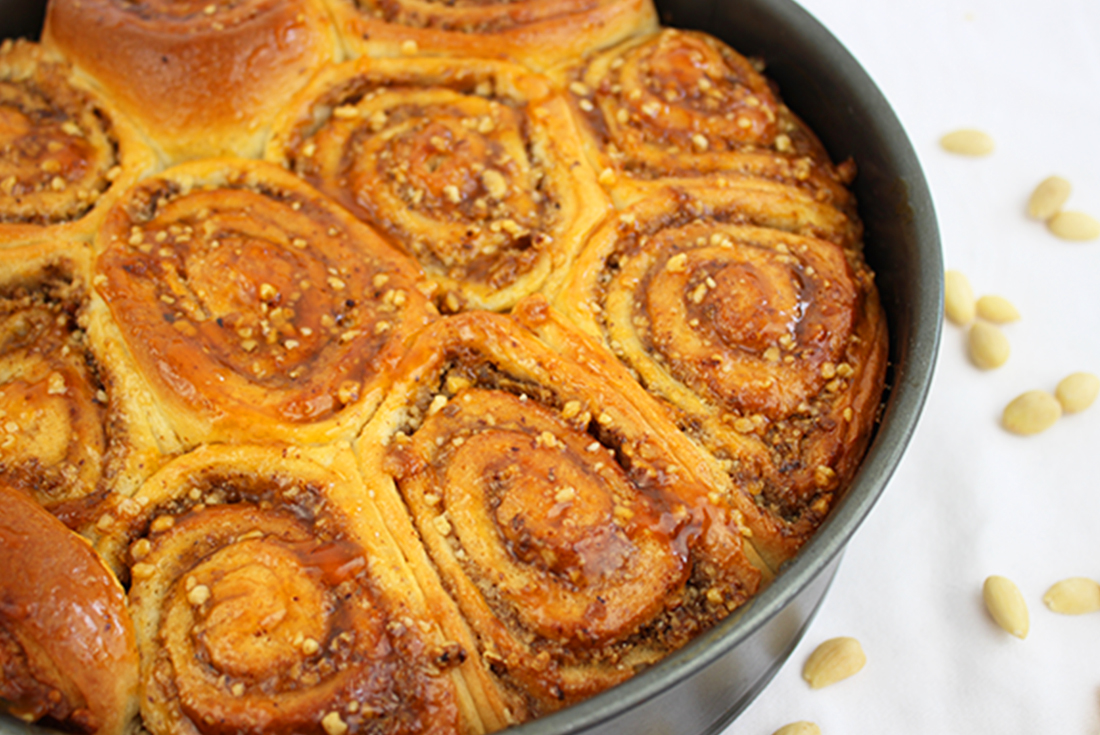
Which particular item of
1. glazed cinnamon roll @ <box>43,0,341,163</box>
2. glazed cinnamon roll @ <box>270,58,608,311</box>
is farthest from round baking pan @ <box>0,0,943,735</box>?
glazed cinnamon roll @ <box>270,58,608,311</box>

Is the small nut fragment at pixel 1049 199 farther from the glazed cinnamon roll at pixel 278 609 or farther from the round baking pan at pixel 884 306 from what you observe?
the glazed cinnamon roll at pixel 278 609

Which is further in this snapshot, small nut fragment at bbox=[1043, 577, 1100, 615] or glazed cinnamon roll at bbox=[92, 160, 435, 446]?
small nut fragment at bbox=[1043, 577, 1100, 615]

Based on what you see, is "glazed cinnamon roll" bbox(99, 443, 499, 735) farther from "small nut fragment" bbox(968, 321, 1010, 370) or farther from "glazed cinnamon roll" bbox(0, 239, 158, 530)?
"small nut fragment" bbox(968, 321, 1010, 370)

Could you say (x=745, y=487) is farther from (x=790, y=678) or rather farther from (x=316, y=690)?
(x=316, y=690)

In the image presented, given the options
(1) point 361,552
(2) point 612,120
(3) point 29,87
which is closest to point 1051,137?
(2) point 612,120

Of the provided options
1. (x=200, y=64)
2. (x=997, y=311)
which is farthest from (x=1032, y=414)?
(x=200, y=64)
